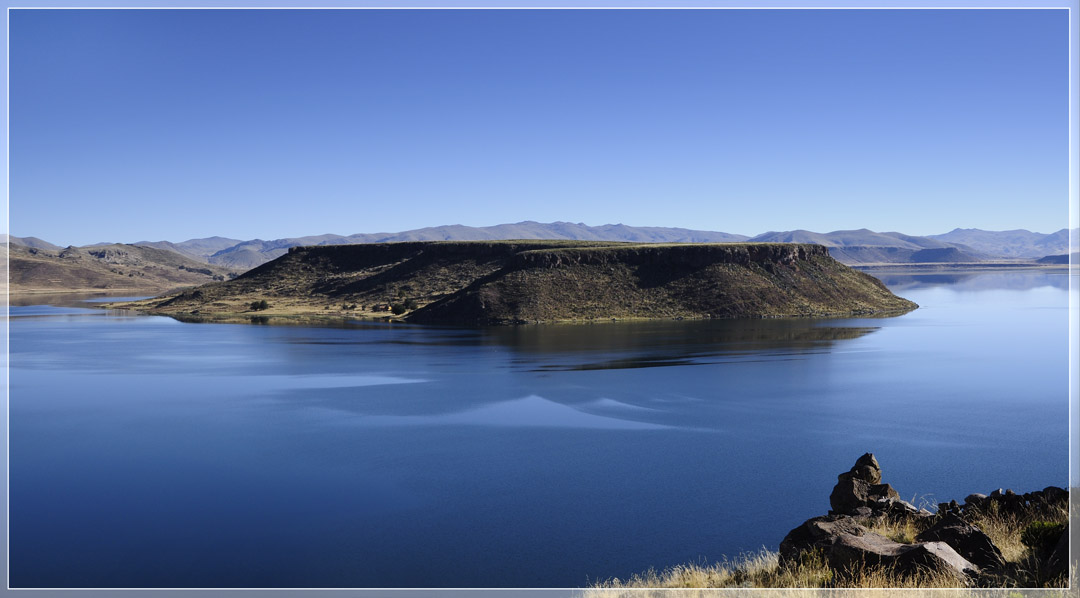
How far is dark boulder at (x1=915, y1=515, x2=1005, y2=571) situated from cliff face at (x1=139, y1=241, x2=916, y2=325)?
7424cm

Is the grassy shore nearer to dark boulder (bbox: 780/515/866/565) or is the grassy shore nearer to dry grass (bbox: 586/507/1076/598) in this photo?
dry grass (bbox: 586/507/1076/598)

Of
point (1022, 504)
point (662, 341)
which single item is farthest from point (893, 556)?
point (662, 341)

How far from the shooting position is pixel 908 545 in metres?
11.7

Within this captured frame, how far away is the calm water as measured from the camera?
18.6 m

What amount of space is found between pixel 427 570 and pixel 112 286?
19810 cm

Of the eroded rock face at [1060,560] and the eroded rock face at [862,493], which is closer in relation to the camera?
the eroded rock face at [1060,560]

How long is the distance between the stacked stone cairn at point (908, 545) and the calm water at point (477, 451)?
3.67m

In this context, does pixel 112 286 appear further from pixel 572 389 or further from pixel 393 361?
pixel 572 389

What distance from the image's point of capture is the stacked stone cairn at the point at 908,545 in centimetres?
1110

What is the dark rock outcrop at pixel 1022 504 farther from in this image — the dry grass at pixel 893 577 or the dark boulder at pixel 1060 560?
the dark boulder at pixel 1060 560

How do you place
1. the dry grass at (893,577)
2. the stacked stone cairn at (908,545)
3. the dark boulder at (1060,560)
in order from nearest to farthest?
the dark boulder at (1060,560) < the dry grass at (893,577) < the stacked stone cairn at (908,545)

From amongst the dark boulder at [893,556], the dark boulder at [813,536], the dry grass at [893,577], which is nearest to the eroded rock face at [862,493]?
the dry grass at [893,577]

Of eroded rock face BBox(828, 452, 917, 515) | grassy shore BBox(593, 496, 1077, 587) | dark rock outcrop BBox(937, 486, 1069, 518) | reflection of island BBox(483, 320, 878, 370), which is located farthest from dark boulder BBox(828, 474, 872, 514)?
reflection of island BBox(483, 320, 878, 370)

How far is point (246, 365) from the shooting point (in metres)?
55.7
